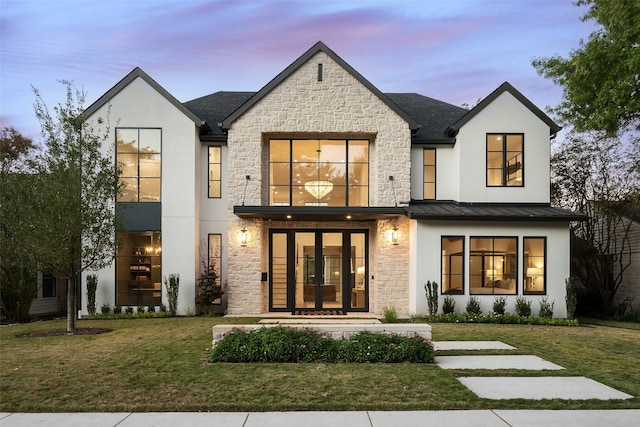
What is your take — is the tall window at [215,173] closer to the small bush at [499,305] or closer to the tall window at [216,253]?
the tall window at [216,253]

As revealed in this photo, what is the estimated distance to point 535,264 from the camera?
590 inches

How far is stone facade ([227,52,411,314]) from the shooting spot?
15.2m

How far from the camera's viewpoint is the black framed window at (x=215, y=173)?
52.9 ft

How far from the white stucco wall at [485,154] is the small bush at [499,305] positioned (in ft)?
10.9

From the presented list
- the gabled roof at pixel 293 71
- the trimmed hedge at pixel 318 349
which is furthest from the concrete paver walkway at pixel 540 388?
the gabled roof at pixel 293 71

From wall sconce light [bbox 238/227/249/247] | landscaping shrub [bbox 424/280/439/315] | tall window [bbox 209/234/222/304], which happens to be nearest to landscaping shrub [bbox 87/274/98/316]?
tall window [bbox 209/234/222/304]

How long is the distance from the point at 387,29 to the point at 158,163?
8.58m

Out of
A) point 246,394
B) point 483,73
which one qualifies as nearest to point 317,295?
point 246,394

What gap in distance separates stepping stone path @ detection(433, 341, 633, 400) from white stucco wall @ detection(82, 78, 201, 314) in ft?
31.5

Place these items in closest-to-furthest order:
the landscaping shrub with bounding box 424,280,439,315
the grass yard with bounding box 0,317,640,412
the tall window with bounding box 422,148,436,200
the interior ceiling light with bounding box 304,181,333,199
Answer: the grass yard with bounding box 0,317,640,412
the landscaping shrub with bounding box 424,280,439,315
the interior ceiling light with bounding box 304,181,333,199
the tall window with bounding box 422,148,436,200

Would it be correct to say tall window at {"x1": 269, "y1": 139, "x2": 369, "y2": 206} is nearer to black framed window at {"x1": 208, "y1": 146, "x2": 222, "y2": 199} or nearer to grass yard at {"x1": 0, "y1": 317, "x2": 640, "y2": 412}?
black framed window at {"x1": 208, "y1": 146, "x2": 222, "y2": 199}

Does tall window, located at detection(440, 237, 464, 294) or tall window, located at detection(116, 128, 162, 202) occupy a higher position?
tall window, located at detection(116, 128, 162, 202)

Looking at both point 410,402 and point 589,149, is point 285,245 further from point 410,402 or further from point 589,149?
point 589,149

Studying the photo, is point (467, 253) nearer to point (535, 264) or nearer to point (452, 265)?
point (452, 265)
